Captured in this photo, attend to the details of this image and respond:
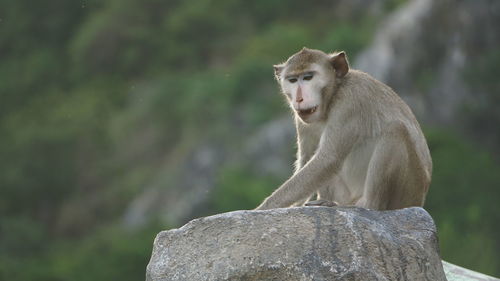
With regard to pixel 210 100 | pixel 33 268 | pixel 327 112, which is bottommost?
pixel 33 268

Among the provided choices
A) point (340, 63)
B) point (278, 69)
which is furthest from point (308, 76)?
point (278, 69)

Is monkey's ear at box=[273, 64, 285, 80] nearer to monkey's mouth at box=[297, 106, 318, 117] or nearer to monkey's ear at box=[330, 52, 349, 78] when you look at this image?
monkey's ear at box=[330, 52, 349, 78]

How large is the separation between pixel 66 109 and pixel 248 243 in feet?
279

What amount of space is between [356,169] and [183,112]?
70.0 metres

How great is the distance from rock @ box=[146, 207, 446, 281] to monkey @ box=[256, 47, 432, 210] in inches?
43.5

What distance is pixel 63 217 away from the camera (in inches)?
3260

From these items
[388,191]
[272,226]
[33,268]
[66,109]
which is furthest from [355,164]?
[66,109]

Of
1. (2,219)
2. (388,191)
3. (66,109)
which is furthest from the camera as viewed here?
(66,109)

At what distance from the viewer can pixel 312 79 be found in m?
11.6

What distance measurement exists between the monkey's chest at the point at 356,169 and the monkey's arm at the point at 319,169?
0.10m

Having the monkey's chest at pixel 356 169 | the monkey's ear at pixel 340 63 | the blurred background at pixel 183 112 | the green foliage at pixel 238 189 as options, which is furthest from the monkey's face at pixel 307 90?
the green foliage at pixel 238 189

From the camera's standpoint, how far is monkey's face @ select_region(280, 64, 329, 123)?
37.4 feet

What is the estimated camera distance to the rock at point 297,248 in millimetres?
9539

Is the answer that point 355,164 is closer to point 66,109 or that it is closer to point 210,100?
point 210,100
